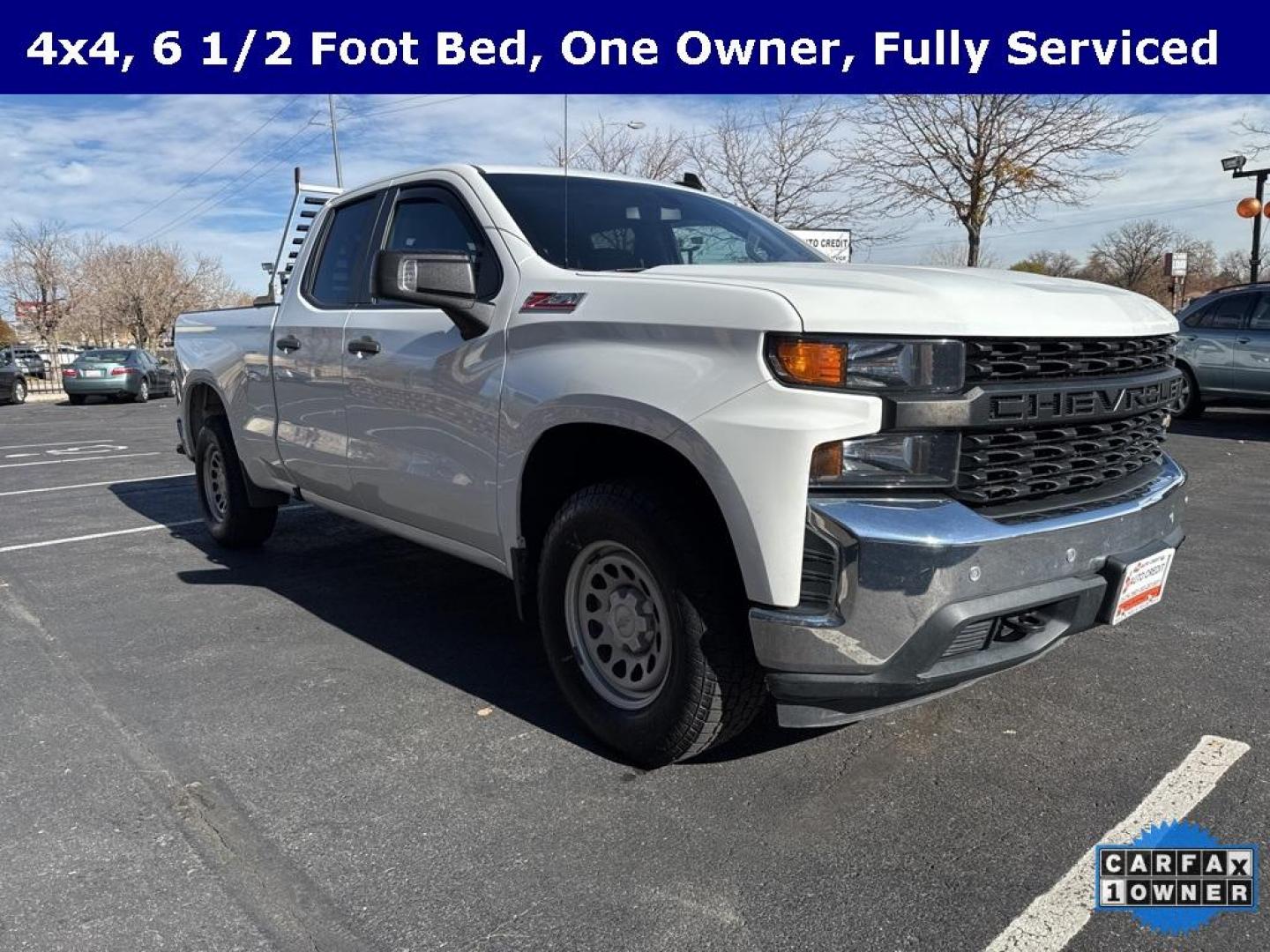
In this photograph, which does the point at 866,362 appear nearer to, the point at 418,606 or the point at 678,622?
the point at 678,622

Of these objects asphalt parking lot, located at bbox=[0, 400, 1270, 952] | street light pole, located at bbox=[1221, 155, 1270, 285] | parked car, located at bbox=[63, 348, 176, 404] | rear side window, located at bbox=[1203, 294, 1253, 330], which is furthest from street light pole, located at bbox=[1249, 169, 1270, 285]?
parked car, located at bbox=[63, 348, 176, 404]

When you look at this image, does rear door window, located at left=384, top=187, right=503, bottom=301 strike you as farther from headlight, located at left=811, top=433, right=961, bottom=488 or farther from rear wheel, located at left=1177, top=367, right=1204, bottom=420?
rear wheel, located at left=1177, top=367, right=1204, bottom=420

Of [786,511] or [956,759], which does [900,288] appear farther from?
[956,759]

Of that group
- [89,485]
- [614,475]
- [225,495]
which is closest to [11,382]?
[89,485]

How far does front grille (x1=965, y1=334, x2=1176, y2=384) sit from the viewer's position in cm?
256

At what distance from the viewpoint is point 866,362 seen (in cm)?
247

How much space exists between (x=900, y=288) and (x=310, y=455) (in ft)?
10.3

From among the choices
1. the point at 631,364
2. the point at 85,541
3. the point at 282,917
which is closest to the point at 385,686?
the point at 282,917

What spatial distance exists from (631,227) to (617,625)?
1.67 m

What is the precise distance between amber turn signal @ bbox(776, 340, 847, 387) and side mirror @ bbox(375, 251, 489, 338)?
4.26 ft

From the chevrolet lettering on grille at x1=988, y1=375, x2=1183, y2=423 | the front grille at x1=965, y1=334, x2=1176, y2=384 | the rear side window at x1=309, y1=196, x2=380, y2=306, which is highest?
the rear side window at x1=309, y1=196, x2=380, y2=306

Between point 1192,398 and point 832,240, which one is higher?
point 832,240

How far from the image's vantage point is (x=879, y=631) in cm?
242

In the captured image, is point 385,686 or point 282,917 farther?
point 385,686
